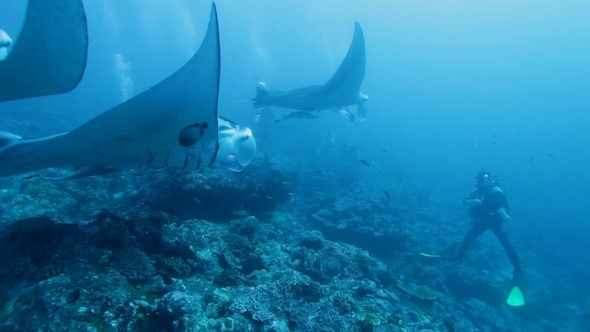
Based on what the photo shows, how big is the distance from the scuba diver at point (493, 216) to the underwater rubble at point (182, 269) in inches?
59.4

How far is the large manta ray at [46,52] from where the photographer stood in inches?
91.2

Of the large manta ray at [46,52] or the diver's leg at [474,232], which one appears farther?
the diver's leg at [474,232]

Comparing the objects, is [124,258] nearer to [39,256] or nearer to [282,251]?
[39,256]

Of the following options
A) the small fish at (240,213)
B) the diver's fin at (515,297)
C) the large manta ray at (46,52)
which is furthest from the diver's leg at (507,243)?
the large manta ray at (46,52)

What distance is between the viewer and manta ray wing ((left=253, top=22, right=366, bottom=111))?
707 centimetres

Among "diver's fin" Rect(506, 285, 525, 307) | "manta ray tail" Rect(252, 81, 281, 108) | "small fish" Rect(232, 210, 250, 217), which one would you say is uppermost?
"diver's fin" Rect(506, 285, 525, 307)

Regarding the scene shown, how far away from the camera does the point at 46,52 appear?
2492mm

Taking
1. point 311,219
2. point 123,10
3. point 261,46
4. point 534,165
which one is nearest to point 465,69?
point 534,165

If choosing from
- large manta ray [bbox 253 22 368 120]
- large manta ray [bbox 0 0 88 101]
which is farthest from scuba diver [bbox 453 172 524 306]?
large manta ray [bbox 0 0 88 101]

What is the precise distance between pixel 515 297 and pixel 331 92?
9299 millimetres

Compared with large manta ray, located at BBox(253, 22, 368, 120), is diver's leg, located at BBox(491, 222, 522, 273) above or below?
above

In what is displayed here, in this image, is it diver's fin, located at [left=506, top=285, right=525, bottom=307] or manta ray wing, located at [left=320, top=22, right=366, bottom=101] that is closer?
manta ray wing, located at [left=320, top=22, right=366, bottom=101]

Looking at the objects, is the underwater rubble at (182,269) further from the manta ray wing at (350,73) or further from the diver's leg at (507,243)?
the manta ray wing at (350,73)

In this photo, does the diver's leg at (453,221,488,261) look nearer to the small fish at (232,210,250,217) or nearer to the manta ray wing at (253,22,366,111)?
the manta ray wing at (253,22,366,111)
